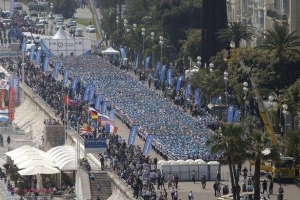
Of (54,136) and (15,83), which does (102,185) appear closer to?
(54,136)

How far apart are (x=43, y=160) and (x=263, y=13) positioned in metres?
41.3

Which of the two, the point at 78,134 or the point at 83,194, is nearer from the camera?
the point at 83,194

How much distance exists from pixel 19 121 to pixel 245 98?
32858mm

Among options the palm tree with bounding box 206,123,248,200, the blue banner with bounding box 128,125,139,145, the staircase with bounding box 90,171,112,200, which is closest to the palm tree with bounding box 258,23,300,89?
the blue banner with bounding box 128,125,139,145

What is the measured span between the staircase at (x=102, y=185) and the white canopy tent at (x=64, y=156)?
532 centimetres

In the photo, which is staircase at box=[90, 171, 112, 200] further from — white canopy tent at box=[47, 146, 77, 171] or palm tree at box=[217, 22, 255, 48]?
palm tree at box=[217, 22, 255, 48]

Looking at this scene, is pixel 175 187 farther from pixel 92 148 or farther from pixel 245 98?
pixel 245 98

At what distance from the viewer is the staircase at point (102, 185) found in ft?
348

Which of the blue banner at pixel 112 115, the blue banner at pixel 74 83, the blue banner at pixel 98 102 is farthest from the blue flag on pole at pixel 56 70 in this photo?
the blue banner at pixel 112 115

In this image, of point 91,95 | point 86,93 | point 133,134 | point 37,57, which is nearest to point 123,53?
point 37,57

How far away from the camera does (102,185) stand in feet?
351

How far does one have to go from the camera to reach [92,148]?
110375 mm

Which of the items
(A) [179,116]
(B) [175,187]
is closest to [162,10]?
(A) [179,116]

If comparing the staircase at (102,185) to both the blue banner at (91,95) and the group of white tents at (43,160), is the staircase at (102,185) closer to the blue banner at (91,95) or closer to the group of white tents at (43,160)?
the group of white tents at (43,160)
